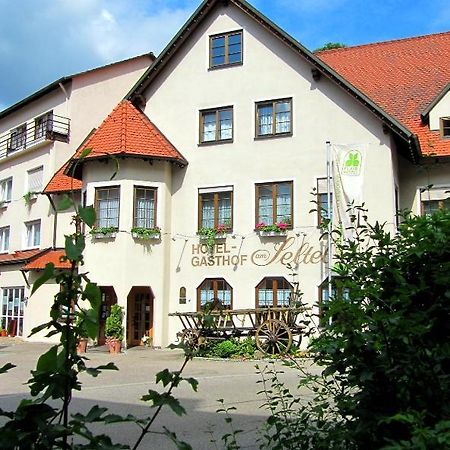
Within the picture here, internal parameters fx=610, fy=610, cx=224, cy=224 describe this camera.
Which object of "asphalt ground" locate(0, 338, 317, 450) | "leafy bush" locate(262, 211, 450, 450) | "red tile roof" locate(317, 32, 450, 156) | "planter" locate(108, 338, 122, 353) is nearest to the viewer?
"leafy bush" locate(262, 211, 450, 450)

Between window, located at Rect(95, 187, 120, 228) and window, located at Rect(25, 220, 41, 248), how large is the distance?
885cm

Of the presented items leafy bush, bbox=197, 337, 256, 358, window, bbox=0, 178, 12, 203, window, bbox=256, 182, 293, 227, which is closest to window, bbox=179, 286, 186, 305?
window, bbox=256, 182, 293, 227

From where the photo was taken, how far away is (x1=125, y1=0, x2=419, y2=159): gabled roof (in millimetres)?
19141

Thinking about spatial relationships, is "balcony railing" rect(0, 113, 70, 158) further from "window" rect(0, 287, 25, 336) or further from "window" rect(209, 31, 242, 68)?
"window" rect(209, 31, 242, 68)

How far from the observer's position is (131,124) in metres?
22.1

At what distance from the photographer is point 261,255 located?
67.6 ft

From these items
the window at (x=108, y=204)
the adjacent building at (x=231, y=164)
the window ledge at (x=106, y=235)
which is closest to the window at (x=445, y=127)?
the adjacent building at (x=231, y=164)

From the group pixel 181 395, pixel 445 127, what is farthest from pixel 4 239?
pixel 181 395

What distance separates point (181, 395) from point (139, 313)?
11700 millimetres

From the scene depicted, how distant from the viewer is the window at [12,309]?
2839cm

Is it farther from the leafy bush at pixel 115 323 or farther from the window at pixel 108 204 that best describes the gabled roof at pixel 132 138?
the leafy bush at pixel 115 323

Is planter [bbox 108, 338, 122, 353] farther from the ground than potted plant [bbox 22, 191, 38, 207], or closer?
closer

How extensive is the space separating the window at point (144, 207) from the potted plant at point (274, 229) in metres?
3.88

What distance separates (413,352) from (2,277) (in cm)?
2938
